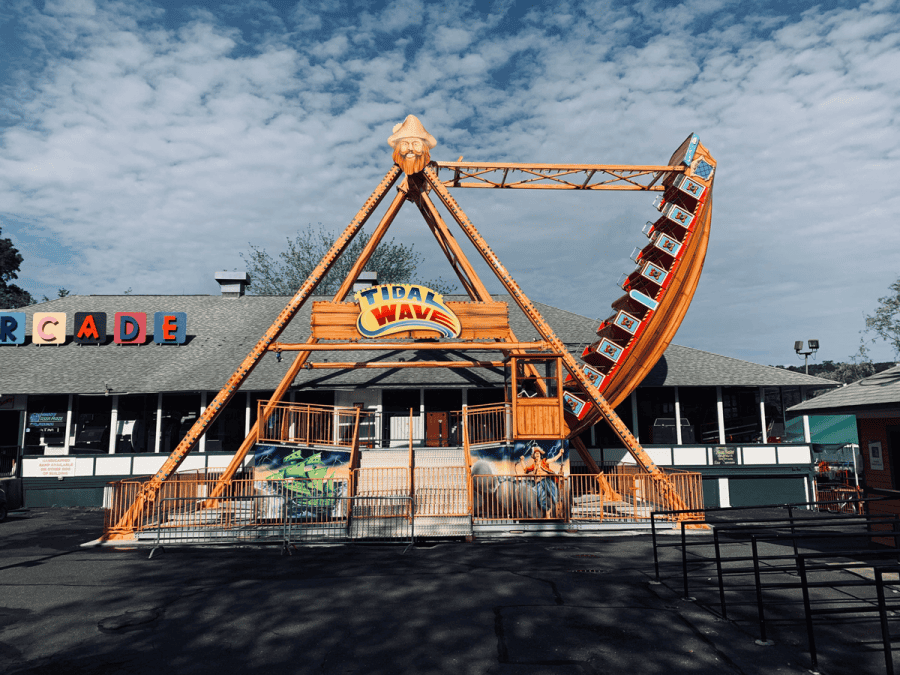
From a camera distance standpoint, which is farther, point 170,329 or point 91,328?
point 170,329

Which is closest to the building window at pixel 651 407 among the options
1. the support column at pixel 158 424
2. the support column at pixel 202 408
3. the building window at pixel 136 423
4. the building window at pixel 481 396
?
the building window at pixel 481 396

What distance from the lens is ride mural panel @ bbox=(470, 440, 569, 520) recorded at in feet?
50.4

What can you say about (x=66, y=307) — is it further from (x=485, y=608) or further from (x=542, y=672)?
(x=542, y=672)

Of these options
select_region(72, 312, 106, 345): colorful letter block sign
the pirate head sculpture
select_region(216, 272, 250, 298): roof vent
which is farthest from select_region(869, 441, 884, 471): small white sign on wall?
select_region(216, 272, 250, 298): roof vent

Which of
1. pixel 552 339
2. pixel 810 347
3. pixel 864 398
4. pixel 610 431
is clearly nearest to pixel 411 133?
pixel 552 339

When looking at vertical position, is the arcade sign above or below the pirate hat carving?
below

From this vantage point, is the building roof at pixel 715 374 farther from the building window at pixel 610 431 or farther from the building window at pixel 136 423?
the building window at pixel 136 423

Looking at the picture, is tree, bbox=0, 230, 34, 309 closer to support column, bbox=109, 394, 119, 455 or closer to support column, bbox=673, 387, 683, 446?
support column, bbox=109, 394, 119, 455

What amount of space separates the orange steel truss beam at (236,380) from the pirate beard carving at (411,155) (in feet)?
1.19

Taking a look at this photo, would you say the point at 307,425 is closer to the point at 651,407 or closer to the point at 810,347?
the point at 651,407

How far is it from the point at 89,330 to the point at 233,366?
25.3 ft

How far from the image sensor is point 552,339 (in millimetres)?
17438

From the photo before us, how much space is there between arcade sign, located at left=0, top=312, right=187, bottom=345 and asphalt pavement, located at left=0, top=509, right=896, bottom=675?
15.4 m

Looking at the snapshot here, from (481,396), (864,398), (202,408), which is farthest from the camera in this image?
(481,396)
